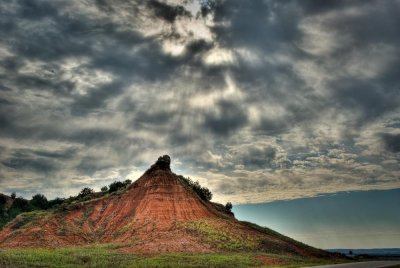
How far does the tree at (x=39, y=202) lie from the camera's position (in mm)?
153875

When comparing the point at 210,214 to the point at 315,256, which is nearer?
the point at 315,256

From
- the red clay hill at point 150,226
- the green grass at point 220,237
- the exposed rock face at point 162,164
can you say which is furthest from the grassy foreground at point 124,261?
the exposed rock face at point 162,164

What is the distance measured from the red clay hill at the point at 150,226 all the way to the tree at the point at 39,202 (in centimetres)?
6849

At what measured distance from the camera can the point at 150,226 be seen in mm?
80938

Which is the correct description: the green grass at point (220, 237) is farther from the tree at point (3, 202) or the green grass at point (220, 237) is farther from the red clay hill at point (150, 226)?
the tree at point (3, 202)

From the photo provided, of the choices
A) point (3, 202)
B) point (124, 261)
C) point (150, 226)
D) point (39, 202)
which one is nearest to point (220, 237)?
point (150, 226)

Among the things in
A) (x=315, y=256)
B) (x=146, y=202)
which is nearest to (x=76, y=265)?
(x=146, y=202)

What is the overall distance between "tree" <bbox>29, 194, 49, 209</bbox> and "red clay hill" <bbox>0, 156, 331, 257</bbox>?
6849 centimetres

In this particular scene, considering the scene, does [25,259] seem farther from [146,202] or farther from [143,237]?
[146,202]

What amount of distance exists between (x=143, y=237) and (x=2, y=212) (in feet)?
324

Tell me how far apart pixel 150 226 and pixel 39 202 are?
3686 inches

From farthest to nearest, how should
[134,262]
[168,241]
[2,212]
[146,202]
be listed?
[2,212] < [146,202] < [168,241] < [134,262]

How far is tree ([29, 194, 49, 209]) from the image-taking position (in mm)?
153875

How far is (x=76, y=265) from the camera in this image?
151ft
